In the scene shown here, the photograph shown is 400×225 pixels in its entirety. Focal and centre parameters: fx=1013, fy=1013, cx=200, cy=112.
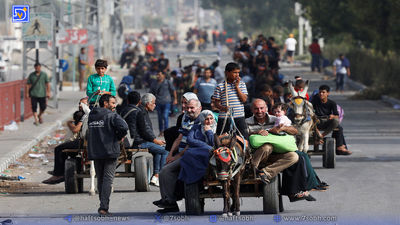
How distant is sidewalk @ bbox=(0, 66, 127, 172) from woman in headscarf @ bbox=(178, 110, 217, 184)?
691 cm

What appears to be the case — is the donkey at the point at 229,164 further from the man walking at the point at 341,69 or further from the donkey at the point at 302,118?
the man walking at the point at 341,69

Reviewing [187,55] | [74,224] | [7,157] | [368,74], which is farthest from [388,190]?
[368,74]

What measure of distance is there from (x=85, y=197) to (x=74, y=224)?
114 inches

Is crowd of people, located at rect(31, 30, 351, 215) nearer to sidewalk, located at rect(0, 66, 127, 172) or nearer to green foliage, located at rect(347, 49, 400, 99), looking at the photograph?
sidewalk, located at rect(0, 66, 127, 172)

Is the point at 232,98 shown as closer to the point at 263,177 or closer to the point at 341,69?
the point at 263,177

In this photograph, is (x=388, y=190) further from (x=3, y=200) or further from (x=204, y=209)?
(x=3, y=200)

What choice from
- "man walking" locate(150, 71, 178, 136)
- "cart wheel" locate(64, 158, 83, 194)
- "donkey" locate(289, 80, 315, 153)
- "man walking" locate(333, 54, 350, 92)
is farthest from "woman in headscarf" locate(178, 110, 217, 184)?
"man walking" locate(333, 54, 350, 92)

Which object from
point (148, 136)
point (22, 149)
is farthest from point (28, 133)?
point (148, 136)

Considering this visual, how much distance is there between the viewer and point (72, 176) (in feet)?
48.9

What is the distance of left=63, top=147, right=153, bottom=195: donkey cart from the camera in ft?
48.3

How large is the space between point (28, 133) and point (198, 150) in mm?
13384

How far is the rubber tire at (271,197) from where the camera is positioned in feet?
39.3

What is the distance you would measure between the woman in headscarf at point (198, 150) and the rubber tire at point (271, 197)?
0.81 meters

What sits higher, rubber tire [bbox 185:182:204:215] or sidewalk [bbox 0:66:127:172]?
rubber tire [bbox 185:182:204:215]
